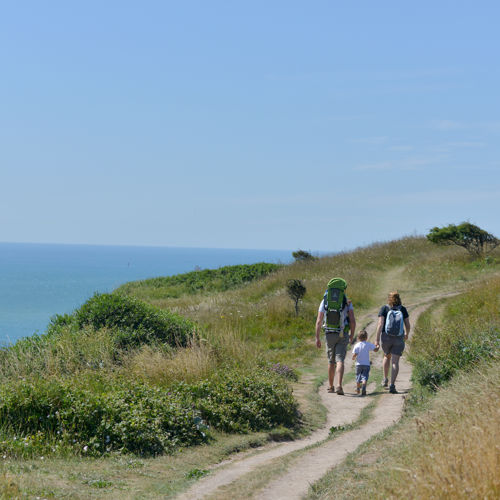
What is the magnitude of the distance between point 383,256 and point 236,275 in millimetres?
9716

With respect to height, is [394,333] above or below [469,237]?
below

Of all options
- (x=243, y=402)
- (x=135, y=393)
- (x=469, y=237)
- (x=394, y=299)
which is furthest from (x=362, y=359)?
(x=469, y=237)

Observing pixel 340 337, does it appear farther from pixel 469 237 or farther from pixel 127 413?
pixel 469 237

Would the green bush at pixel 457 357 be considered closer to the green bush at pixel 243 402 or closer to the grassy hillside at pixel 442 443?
the grassy hillside at pixel 442 443

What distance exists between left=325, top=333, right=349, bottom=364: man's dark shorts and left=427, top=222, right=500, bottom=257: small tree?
22013 millimetres

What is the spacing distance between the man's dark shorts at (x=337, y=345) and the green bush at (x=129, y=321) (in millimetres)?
3658

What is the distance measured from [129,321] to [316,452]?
760 cm

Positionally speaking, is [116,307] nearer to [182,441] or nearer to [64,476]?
[182,441]

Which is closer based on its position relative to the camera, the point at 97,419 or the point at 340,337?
Answer: the point at 97,419

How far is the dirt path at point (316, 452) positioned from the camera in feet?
23.0

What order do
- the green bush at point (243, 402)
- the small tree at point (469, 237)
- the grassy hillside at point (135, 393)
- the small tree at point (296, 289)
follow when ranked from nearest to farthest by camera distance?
Result: the grassy hillside at point (135, 393)
the green bush at point (243, 402)
the small tree at point (296, 289)
the small tree at point (469, 237)

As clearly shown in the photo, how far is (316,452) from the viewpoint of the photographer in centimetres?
854

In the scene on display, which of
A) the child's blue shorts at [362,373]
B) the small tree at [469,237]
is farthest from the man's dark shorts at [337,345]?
the small tree at [469,237]

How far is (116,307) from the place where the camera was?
1518 centimetres
